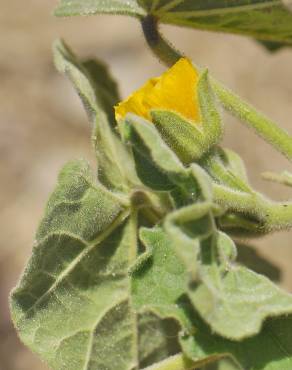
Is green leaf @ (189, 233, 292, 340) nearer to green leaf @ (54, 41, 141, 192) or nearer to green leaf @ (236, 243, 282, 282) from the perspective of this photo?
green leaf @ (54, 41, 141, 192)

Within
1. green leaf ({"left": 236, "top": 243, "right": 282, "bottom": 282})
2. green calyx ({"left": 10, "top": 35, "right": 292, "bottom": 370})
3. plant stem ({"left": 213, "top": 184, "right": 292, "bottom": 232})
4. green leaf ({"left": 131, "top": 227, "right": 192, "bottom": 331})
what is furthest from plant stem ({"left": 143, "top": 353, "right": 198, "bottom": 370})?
green leaf ({"left": 236, "top": 243, "right": 282, "bottom": 282})

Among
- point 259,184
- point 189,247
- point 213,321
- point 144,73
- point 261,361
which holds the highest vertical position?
point 189,247

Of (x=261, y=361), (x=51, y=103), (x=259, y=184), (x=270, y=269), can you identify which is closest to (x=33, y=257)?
(x=261, y=361)

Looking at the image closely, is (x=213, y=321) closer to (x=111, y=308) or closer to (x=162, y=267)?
(x=162, y=267)

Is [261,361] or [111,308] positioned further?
[111,308]

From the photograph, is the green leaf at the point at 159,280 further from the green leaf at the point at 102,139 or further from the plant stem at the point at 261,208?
the green leaf at the point at 102,139
